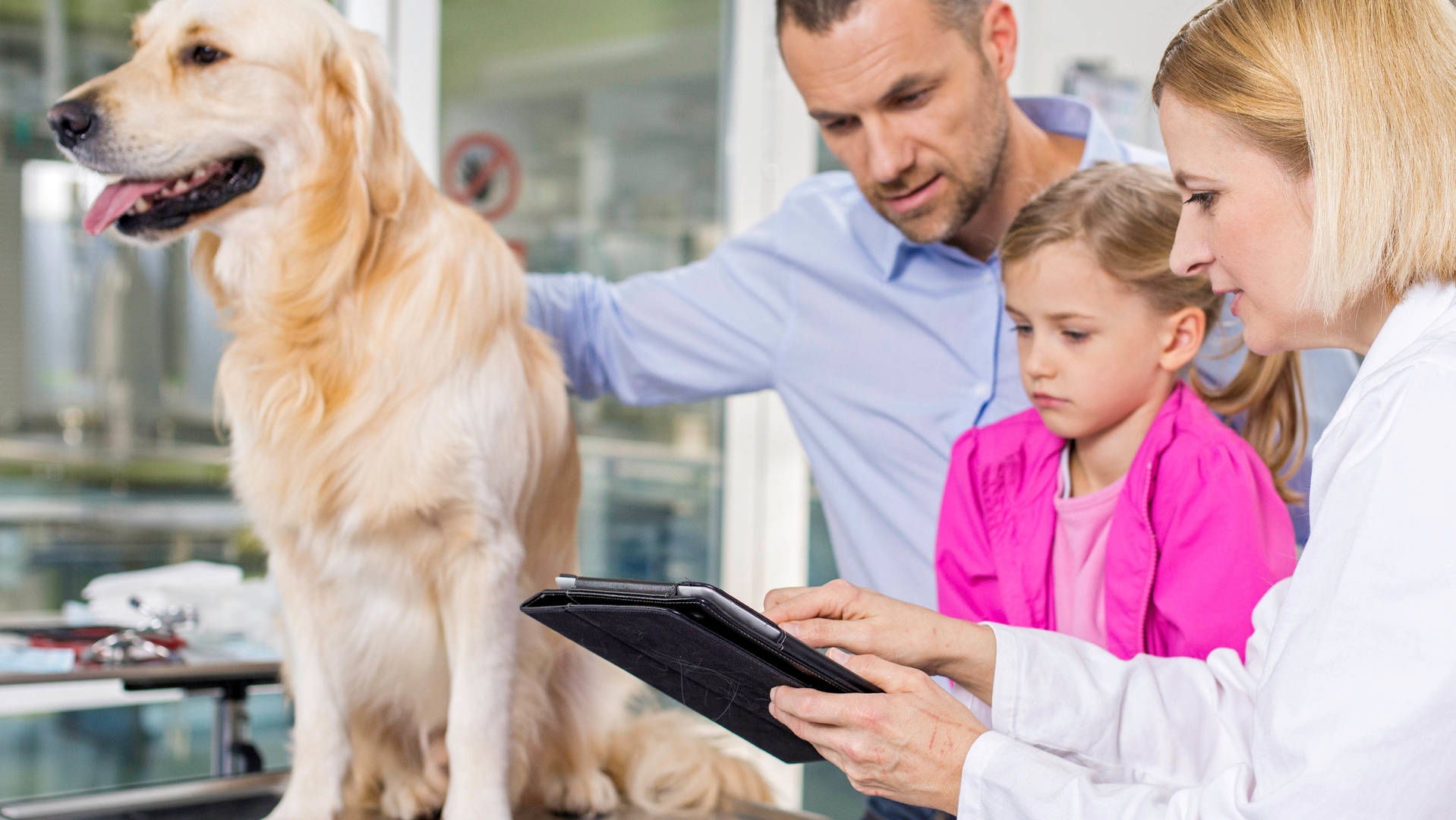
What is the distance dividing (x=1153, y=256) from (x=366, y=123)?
0.90 meters

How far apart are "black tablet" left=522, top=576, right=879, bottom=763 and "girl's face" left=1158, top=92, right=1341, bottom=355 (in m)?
0.44

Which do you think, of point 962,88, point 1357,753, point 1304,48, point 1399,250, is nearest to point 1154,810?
point 1357,753

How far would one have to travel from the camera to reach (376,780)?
55.9 inches

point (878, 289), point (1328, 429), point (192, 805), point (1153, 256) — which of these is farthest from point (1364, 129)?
point (192, 805)

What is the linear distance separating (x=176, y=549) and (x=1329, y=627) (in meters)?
3.57

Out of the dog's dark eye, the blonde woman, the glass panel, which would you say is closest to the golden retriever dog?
the dog's dark eye

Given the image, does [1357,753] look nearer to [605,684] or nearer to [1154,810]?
[1154,810]

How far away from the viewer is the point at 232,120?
1.24 m

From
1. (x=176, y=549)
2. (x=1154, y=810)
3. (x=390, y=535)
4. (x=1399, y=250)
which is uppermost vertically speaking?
(x=1399, y=250)

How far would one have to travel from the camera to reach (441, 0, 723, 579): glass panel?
12.4 feet

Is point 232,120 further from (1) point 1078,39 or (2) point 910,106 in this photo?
(1) point 1078,39

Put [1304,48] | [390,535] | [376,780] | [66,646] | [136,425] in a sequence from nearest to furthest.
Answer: [1304,48], [390,535], [376,780], [66,646], [136,425]

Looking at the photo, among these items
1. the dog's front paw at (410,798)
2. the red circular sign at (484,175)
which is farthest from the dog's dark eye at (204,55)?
the red circular sign at (484,175)

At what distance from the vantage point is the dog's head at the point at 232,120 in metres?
1.21
